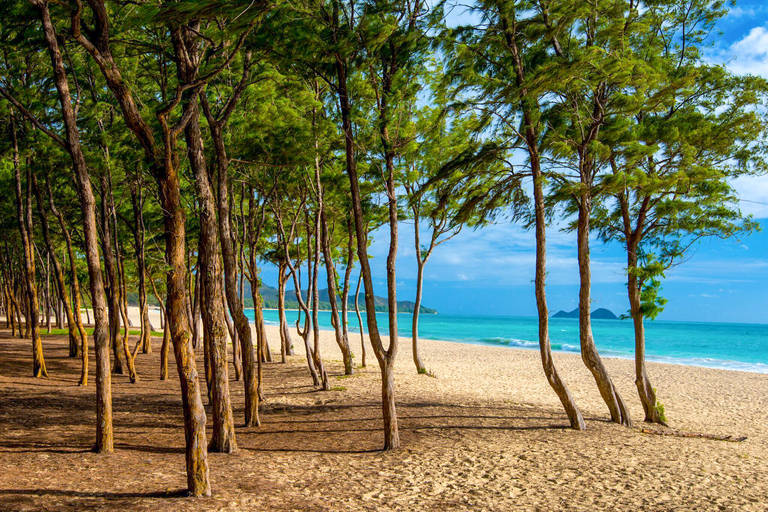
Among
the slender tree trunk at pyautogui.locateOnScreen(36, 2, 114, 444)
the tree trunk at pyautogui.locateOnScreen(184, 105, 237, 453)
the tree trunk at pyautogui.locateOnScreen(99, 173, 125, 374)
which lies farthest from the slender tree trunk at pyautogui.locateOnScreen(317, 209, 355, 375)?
the slender tree trunk at pyautogui.locateOnScreen(36, 2, 114, 444)

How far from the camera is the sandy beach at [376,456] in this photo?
5078mm

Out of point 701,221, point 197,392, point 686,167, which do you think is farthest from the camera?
point 701,221

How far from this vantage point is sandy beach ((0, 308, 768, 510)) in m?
5.08

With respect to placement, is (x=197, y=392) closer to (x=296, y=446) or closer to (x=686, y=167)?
(x=296, y=446)

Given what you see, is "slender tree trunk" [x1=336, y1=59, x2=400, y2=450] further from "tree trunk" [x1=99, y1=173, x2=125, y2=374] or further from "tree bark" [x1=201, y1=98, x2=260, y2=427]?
"tree trunk" [x1=99, y1=173, x2=125, y2=374]

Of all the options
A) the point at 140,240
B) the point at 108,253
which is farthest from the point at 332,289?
the point at 140,240

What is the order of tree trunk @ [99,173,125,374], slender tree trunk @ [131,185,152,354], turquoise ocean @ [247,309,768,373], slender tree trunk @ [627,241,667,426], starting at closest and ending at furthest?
slender tree trunk @ [627,241,667,426] < tree trunk @ [99,173,125,374] < slender tree trunk @ [131,185,152,354] < turquoise ocean @ [247,309,768,373]

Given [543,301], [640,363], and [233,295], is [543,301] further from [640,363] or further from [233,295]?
[233,295]

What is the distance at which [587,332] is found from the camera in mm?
8883

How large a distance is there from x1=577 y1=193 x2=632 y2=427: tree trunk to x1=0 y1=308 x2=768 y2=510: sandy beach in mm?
385

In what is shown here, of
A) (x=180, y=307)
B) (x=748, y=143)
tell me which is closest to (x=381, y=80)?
(x=180, y=307)

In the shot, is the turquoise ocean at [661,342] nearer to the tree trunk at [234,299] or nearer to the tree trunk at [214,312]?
the tree trunk at [234,299]

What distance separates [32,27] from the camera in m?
8.09

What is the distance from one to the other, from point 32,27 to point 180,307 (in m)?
6.27
